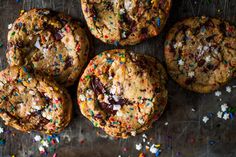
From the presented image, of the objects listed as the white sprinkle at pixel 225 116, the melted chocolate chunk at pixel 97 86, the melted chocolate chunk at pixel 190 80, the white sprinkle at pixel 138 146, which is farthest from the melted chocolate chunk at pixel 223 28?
the white sprinkle at pixel 138 146

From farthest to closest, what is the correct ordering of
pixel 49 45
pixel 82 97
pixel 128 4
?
pixel 49 45, pixel 82 97, pixel 128 4

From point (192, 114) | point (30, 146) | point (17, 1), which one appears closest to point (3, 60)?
point (17, 1)

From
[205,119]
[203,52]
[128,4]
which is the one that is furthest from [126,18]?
[205,119]

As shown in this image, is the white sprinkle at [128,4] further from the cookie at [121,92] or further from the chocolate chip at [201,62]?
the chocolate chip at [201,62]

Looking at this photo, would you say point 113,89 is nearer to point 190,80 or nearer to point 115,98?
point 115,98

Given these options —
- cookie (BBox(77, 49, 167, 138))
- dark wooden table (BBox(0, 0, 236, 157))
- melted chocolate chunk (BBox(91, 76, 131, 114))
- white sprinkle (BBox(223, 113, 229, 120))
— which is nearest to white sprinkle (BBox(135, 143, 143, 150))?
dark wooden table (BBox(0, 0, 236, 157))

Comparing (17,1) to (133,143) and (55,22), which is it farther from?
(133,143)

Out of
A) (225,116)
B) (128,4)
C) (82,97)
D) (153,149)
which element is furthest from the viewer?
(153,149)
